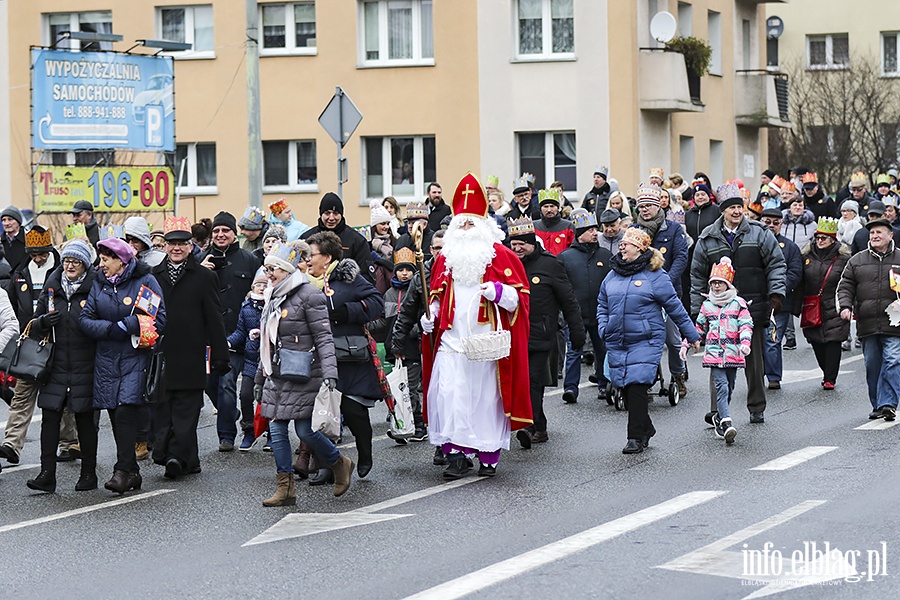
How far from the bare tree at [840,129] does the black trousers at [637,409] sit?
42611mm

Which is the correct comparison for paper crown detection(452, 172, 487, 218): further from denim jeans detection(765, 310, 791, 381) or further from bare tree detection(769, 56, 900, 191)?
bare tree detection(769, 56, 900, 191)

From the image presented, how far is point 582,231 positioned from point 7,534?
8.58m

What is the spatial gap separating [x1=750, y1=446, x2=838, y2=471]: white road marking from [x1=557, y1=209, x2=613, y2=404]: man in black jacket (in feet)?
14.1

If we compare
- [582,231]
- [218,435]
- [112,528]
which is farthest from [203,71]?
[112,528]

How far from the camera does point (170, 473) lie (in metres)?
12.4

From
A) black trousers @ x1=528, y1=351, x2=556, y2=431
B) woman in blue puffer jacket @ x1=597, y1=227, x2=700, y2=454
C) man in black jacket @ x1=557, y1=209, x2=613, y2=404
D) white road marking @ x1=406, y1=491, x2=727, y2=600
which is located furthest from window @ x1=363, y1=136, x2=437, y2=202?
white road marking @ x1=406, y1=491, x2=727, y2=600

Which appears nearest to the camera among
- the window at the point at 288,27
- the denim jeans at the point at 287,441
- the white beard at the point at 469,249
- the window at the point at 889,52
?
the denim jeans at the point at 287,441

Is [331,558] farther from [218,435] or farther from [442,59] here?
[442,59]

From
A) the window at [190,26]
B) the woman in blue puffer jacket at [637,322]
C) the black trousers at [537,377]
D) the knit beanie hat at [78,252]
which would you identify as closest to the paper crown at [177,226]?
the knit beanie hat at [78,252]

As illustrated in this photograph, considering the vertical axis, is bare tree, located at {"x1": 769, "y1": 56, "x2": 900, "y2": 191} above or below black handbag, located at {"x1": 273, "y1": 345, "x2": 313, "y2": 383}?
above

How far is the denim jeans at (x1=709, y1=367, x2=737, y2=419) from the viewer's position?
13.7 meters

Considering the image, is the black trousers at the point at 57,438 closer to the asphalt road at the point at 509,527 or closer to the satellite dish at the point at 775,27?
the asphalt road at the point at 509,527

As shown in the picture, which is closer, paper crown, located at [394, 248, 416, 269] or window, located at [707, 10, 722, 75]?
paper crown, located at [394, 248, 416, 269]

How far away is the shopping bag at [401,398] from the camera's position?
13.2m
